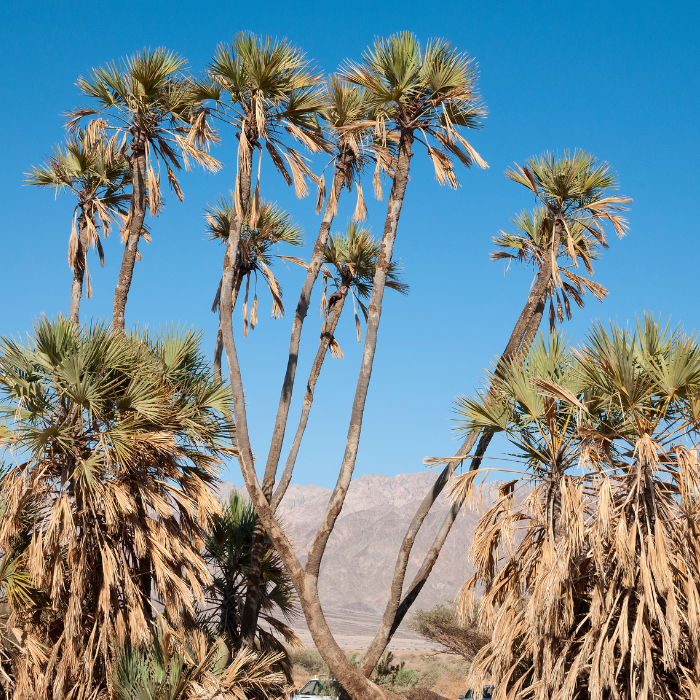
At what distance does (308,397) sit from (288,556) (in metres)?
4.09

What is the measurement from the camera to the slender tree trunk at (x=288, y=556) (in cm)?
1070

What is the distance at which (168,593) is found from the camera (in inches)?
398

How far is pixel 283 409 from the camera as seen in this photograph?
12.8 m

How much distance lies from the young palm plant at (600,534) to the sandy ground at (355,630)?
182ft

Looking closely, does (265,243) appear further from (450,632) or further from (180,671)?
(450,632)

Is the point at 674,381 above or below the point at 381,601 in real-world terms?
above

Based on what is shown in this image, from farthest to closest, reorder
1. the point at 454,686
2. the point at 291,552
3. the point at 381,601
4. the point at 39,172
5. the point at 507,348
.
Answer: the point at 381,601
the point at 454,686
the point at 39,172
the point at 507,348
the point at 291,552

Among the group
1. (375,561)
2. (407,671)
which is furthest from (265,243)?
(375,561)

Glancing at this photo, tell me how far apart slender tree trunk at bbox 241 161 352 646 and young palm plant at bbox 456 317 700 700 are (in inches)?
152

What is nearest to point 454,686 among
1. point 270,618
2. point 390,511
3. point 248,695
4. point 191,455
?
point 270,618

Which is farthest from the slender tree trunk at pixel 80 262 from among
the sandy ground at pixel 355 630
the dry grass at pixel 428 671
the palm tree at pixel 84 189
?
the sandy ground at pixel 355 630

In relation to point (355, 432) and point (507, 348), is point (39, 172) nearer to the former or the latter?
point (355, 432)

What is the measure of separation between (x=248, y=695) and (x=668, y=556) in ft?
21.9

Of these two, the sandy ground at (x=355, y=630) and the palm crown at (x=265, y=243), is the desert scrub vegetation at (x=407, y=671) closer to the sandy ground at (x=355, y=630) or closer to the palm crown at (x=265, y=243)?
the palm crown at (x=265, y=243)
